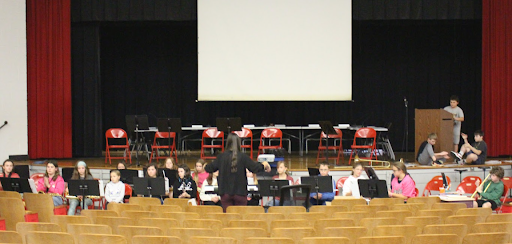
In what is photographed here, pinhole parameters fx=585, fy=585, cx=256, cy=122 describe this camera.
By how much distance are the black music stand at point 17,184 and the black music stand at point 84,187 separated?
0.76 meters

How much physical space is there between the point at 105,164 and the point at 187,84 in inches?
165

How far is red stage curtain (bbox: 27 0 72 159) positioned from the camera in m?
14.0

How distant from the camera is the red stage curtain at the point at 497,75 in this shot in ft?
44.5

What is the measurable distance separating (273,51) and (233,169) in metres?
7.06

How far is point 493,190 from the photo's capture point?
9031mm

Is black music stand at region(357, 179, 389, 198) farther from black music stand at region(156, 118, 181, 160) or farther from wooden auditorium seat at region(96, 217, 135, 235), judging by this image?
black music stand at region(156, 118, 181, 160)

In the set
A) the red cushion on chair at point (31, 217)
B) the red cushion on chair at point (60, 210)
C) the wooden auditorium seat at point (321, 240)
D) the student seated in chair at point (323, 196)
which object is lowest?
the red cushion on chair at point (60, 210)

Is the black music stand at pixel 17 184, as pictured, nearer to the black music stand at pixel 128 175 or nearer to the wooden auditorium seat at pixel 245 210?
the black music stand at pixel 128 175

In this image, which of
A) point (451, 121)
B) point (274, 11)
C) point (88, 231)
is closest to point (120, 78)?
point (274, 11)

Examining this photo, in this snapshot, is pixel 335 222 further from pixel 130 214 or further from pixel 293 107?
pixel 293 107

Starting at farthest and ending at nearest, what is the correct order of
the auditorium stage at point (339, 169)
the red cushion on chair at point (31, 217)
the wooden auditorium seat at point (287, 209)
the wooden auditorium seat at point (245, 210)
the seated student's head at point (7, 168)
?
the auditorium stage at point (339, 169), the seated student's head at point (7, 168), the red cushion on chair at point (31, 217), the wooden auditorium seat at point (287, 209), the wooden auditorium seat at point (245, 210)

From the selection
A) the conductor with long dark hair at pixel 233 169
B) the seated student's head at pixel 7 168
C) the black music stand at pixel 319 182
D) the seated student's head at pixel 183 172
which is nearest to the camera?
the conductor with long dark hair at pixel 233 169

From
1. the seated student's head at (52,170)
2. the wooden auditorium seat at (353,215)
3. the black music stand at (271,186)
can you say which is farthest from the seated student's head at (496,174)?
the seated student's head at (52,170)

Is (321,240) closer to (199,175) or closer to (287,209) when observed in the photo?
(287,209)
